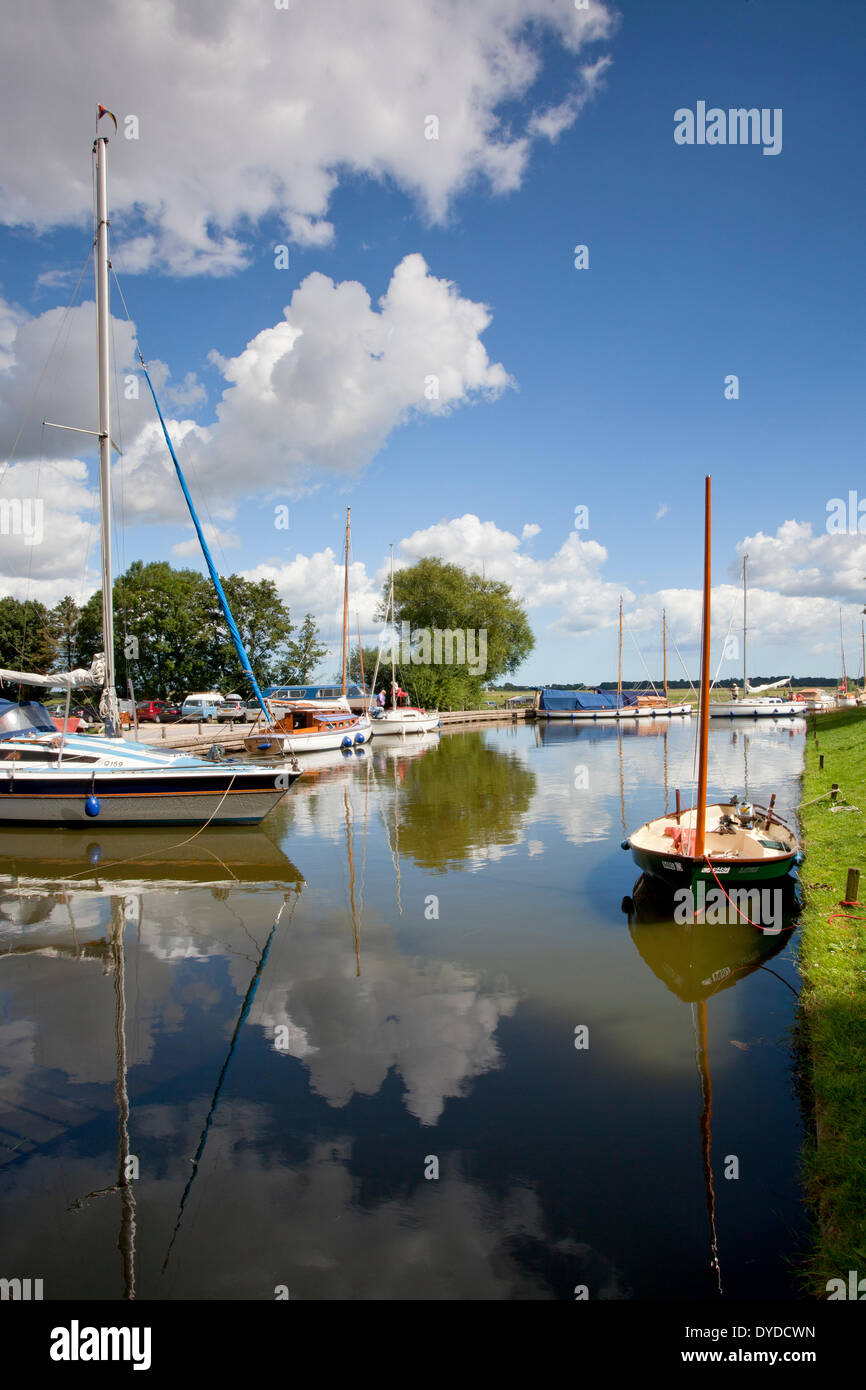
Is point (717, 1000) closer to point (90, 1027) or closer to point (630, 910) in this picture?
point (630, 910)

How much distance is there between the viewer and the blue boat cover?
264 feet

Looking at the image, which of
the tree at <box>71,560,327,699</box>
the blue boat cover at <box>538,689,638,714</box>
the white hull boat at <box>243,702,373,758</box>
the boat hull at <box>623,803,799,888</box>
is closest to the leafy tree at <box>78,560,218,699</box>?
the tree at <box>71,560,327,699</box>

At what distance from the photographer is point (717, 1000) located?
29.5ft

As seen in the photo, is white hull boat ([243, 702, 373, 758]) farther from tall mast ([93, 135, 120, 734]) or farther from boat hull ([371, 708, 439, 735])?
tall mast ([93, 135, 120, 734])

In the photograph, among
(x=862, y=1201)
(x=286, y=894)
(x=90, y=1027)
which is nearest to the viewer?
(x=862, y=1201)

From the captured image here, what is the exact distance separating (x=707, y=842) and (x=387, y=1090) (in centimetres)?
780

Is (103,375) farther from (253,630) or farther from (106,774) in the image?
(253,630)

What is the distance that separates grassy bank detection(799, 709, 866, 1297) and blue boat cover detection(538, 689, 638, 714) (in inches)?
2579

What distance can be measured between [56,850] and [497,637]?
6571cm

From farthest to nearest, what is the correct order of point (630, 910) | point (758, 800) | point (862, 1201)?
point (758, 800) → point (630, 910) → point (862, 1201)

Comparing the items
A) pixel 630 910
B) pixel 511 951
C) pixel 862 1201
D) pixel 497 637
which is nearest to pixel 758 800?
pixel 630 910

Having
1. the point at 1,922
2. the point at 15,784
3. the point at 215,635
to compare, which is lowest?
the point at 1,922

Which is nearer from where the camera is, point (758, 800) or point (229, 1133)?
point (229, 1133)

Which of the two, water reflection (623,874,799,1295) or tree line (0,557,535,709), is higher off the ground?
tree line (0,557,535,709)
